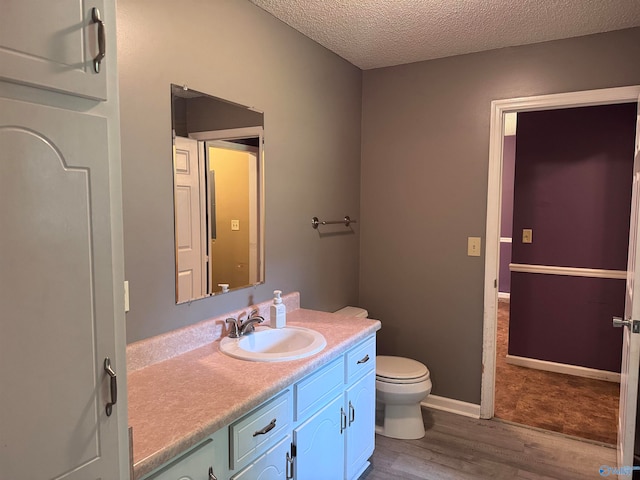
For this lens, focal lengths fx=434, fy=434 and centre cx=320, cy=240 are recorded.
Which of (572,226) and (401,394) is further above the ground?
(572,226)

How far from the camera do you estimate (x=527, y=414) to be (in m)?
2.97

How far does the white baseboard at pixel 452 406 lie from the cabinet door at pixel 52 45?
2.90m

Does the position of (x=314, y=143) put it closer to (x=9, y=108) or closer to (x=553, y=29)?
(x=553, y=29)

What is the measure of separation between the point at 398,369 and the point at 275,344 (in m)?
0.98

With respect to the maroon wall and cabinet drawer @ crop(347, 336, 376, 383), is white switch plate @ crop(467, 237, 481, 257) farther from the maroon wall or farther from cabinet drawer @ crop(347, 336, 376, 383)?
the maroon wall

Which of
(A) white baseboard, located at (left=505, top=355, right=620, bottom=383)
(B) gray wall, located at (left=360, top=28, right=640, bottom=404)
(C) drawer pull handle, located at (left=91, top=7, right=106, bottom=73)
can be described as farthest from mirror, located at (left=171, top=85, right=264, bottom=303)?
(A) white baseboard, located at (left=505, top=355, right=620, bottom=383)

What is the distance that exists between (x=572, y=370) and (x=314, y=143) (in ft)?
9.59

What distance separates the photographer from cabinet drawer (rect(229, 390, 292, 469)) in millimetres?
1325

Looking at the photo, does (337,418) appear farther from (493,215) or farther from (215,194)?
(493,215)

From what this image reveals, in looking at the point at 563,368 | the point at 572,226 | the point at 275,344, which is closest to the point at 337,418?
the point at 275,344

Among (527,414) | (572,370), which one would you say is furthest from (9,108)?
(572,370)

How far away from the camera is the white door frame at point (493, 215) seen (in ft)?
8.59

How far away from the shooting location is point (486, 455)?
8.18 feet

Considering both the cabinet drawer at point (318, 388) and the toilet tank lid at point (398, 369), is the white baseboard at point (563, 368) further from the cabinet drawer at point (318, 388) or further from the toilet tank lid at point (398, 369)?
the cabinet drawer at point (318, 388)
